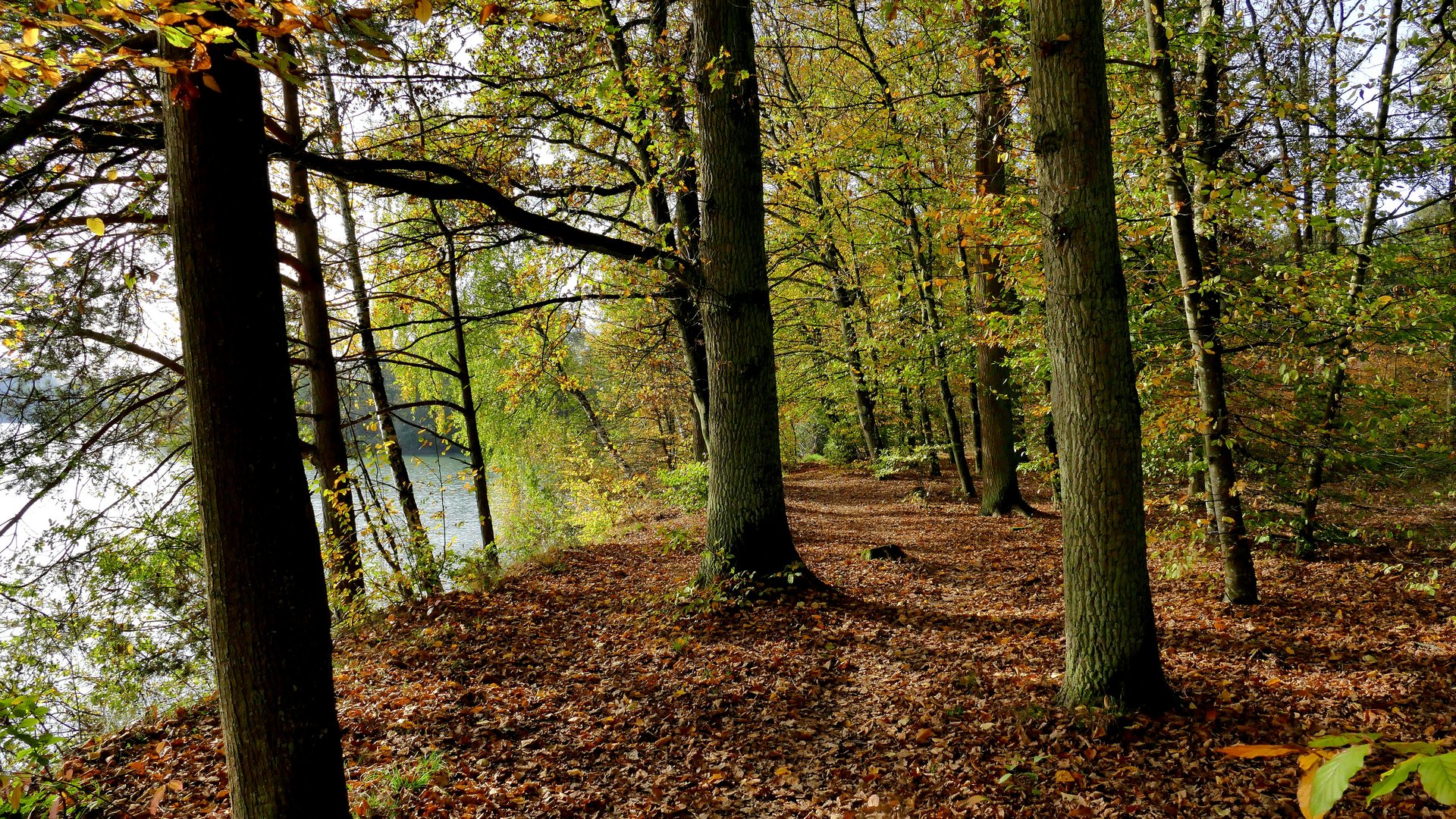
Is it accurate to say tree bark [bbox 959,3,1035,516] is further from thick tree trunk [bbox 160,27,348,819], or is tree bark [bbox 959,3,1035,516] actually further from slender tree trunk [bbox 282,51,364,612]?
thick tree trunk [bbox 160,27,348,819]

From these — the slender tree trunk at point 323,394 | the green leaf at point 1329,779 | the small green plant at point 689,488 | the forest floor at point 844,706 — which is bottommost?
the forest floor at point 844,706

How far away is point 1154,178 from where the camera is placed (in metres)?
5.68

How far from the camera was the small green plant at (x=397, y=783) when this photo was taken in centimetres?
356

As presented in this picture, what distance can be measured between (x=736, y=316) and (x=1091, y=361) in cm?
Result: 336

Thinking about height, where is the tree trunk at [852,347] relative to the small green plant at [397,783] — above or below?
above

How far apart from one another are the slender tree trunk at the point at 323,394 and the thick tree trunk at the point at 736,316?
4118 millimetres

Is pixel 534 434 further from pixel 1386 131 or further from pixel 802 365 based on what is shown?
pixel 1386 131

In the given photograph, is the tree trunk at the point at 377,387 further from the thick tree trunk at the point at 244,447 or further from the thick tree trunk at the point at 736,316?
the thick tree trunk at the point at 244,447

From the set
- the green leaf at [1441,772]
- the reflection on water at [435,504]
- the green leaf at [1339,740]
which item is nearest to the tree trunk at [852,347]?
the reflection on water at [435,504]

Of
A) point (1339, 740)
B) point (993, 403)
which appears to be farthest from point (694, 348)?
point (1339, 740)

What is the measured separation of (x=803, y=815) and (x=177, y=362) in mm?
6745

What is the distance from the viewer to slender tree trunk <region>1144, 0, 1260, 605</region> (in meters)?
5.25

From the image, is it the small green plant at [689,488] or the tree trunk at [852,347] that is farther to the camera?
the tree trunk at [852,347]

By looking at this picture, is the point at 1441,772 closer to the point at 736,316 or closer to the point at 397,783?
the point at 397,783
